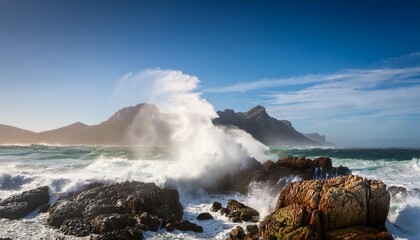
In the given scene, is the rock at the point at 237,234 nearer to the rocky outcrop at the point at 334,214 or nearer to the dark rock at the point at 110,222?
the rocky outcrop at the point at 334,214

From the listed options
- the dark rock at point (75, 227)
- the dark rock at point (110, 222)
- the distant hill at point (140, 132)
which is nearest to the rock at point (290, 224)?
the dark rock at point (110, 222)

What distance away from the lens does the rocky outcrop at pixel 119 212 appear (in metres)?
17.3

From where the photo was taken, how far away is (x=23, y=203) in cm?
2103

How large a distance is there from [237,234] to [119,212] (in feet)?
24.3

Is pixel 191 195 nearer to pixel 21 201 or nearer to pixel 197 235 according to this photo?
pixel 197 235

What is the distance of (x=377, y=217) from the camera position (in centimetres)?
1562

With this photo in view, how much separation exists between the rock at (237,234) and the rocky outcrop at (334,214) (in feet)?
3.60

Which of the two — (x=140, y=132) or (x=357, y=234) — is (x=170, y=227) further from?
(x=140, y=132)

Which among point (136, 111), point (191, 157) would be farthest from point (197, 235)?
point (136, 111)

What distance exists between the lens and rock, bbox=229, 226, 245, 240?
16592 mm

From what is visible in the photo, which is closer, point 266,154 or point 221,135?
point 221,135

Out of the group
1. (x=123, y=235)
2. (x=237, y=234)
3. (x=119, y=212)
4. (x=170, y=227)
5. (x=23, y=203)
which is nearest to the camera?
(x=123, y=235)

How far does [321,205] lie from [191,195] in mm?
12589

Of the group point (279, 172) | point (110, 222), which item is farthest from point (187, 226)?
point (279, 172)
